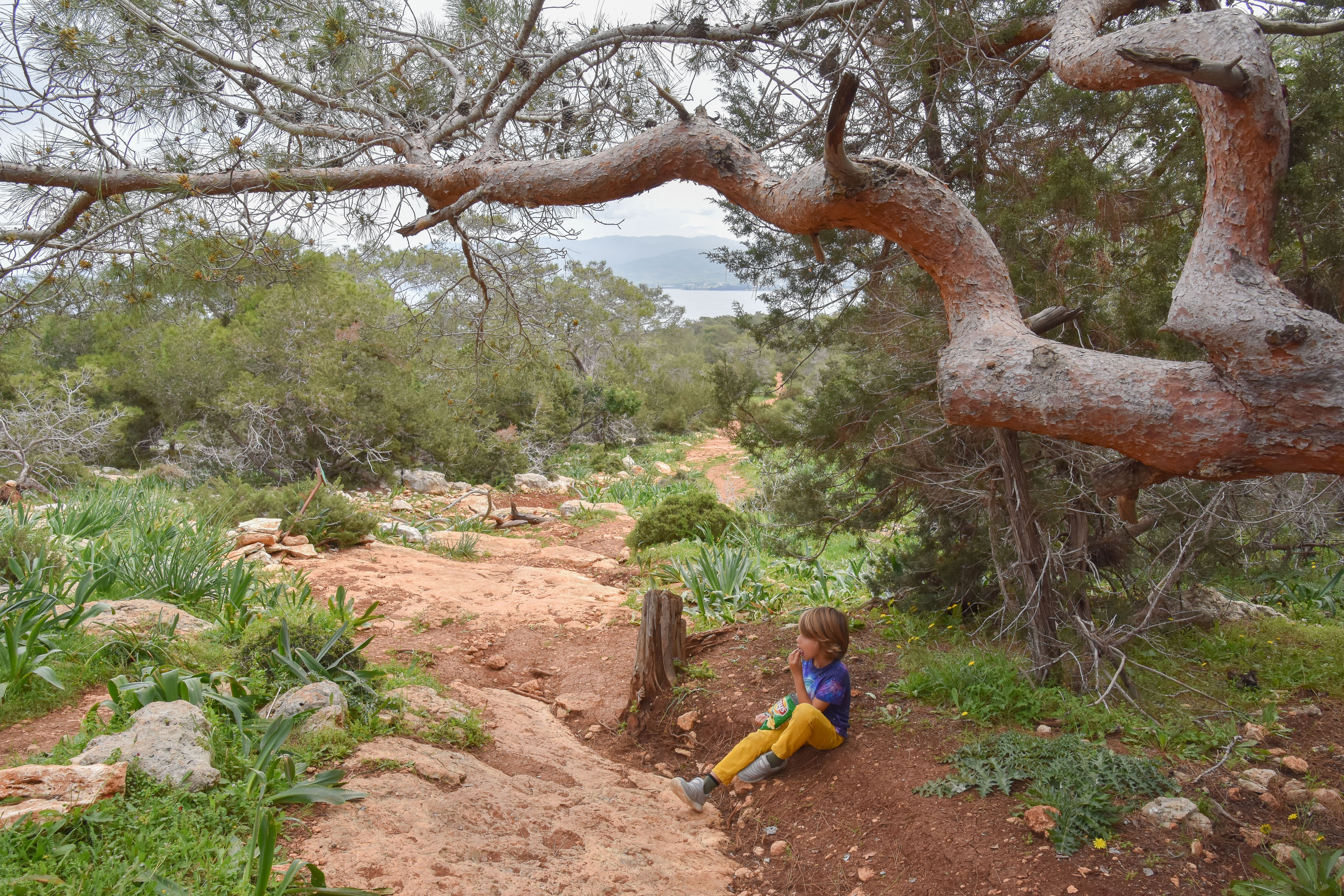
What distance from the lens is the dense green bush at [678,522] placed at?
27.6 feet

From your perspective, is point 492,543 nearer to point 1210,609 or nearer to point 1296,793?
point 1210,609

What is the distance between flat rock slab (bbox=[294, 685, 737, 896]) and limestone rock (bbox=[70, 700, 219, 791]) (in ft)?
1.46

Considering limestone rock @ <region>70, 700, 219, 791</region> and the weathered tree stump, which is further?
the weathered tree stump

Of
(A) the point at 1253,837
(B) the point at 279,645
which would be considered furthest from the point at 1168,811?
(B) the point at 279,645

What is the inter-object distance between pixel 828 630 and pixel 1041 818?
3.56 ft

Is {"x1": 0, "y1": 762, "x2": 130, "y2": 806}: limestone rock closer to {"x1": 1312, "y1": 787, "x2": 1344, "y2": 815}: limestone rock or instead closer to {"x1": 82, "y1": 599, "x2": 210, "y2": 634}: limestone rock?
{"x1": 82, "y1": 599, "x2": 210, "y2": 634}: limestone rock

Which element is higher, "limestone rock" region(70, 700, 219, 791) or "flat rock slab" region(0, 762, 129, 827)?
"flat rock slab" region(0, 762, 129, 827)

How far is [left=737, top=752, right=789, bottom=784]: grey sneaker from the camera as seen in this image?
11.2ft

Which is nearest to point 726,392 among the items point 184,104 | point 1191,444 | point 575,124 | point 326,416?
point 575,124

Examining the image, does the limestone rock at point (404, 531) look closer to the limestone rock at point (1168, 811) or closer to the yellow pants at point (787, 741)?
the yellow pants at point (787, 741)

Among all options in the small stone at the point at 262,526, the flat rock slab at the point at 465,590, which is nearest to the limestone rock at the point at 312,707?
the flat rock slab at the point at 465,590

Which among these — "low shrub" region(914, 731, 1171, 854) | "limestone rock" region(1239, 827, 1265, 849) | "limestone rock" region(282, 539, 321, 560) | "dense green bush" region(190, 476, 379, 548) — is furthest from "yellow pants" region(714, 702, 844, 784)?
"dense green bush" region(190, 476, 379, 548)

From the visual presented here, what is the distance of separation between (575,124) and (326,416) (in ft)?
26.4

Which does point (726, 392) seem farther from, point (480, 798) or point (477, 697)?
point (480, 798)
